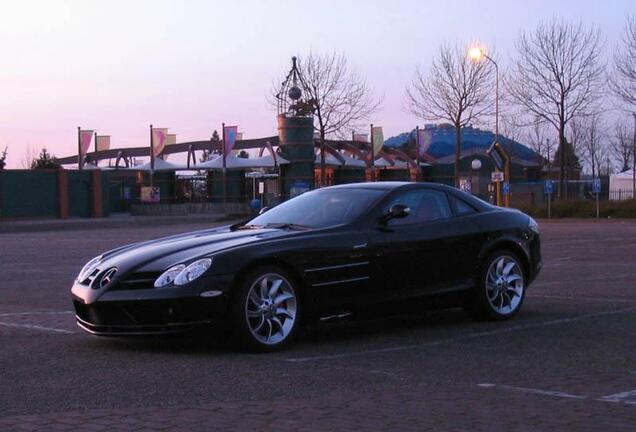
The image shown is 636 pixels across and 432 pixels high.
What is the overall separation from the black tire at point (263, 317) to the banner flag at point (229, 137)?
169ft

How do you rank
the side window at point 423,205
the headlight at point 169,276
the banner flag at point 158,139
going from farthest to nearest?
the banner flag at point 158,139 < the side window at point 423,205 < the headlight at point 169,276

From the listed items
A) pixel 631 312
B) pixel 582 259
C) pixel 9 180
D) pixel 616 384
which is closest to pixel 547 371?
pixel 616 384

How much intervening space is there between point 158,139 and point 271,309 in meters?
58.1

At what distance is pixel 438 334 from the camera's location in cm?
922

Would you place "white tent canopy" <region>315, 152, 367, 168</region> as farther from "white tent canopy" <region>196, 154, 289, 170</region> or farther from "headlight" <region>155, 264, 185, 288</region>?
"headlight" <region>155, 264, 185, 288</region>

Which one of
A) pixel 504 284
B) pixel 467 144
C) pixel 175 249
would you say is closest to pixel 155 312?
pixel 175 249

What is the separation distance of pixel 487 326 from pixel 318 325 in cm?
167

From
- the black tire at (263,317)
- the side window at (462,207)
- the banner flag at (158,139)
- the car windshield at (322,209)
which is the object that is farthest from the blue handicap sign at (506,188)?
the black tire at (263,317)

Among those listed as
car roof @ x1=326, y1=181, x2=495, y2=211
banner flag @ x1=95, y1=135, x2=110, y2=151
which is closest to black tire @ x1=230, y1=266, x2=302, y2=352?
car roof @ x1=326, y1=181, x2=495, y2=211

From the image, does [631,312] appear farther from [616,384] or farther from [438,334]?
[616,384]

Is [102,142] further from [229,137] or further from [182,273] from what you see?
[182,273]

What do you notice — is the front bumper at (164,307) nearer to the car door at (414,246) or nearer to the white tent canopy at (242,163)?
the car door at (414,246)

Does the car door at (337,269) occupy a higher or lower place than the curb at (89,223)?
higher

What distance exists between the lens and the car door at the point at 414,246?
29.7 feet
